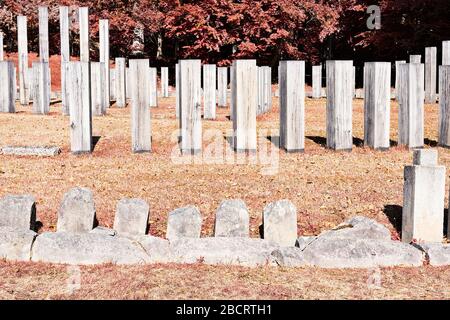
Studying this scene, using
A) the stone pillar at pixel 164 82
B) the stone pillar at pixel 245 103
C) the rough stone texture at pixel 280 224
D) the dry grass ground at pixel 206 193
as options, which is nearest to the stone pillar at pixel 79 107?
the dry grass ground at pixel 206 193

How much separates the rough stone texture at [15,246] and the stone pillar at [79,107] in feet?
17.6

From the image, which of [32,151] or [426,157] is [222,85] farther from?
[426,157]

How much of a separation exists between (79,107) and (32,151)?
1.03 metres

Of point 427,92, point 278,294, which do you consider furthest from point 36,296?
point 427,92

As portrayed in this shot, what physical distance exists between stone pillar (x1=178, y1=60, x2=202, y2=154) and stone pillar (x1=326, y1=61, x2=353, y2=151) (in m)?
2.22

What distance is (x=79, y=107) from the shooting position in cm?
1120

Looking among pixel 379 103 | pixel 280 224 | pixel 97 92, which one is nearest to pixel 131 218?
pixel 280 224

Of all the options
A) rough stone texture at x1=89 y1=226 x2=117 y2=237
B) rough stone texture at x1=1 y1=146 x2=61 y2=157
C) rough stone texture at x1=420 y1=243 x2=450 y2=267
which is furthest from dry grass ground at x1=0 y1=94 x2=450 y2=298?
rough stone texture at x1=89 y1=226 x2=117 y2=237

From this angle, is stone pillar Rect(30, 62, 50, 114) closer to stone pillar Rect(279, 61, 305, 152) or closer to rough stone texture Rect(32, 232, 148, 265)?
stone pillar Rect(279, 61, 305, 152)

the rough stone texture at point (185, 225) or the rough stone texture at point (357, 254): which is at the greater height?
the rough stone texture at point (185, 225)

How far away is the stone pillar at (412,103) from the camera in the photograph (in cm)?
1160

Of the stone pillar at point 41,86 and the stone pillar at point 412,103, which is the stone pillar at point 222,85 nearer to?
the stone pillar at point 41,86
